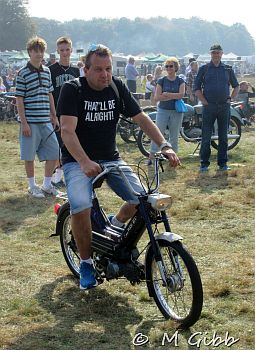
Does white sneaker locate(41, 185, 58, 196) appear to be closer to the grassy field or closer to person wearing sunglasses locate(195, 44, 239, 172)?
the grassy field

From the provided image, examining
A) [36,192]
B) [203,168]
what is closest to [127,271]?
[36,192]

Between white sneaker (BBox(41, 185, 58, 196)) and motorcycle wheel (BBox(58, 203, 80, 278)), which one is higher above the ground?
motorcycle wheel (BBox(58, 203, 80, 278))

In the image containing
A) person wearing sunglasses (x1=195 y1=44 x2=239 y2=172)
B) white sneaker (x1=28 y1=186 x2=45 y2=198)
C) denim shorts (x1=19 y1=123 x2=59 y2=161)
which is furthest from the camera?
person wearing sunglasses (x1=195 y1=44 x2=239 y2=172)

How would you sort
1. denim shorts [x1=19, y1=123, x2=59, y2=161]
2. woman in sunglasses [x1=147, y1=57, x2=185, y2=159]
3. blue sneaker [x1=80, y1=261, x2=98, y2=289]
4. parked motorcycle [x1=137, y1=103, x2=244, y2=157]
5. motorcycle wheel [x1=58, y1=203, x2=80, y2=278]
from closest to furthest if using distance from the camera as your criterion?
blue sneaker [x1=80, y1=261, x2=98, y2=289]
motorcycle wheel [x1=58, y1=203, x2=80, y2=278]
denim shorts [x1=19, y1=123, x2=59, y2=161]
woman in sunglasses [x1=147, y1=57, x2=185, y2=159]
parked motorcycle [x1=137, y1=103, x2=244, y2=157]

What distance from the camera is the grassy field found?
393cm

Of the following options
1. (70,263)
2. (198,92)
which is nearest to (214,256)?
(70,263)

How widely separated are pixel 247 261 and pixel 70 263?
1.55 metres

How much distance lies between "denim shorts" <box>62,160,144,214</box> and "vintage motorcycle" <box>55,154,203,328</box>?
67 mm

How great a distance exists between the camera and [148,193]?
13.8 feet

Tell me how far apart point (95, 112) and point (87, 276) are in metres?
1.22

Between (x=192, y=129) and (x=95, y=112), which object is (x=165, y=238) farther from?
(x=192, y=129)

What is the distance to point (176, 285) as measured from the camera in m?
3.96

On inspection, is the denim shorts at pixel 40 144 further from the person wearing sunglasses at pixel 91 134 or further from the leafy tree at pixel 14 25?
the leafy tree at pixel 14 25

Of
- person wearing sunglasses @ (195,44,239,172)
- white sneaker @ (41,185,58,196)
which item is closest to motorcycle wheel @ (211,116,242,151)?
person wearing sunglasses @ (195,44,239,172)
